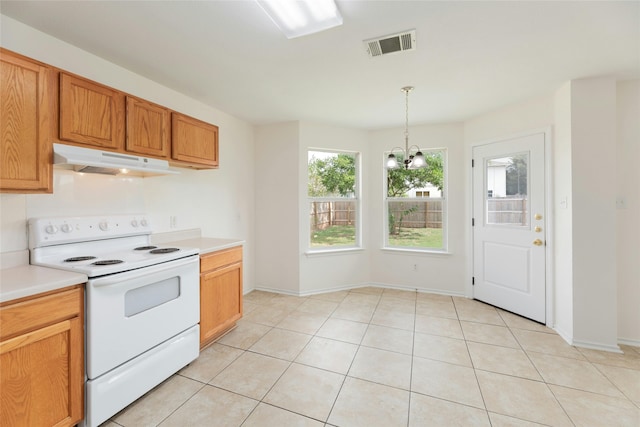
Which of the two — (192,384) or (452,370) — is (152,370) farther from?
(452,370)

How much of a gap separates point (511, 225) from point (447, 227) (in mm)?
823

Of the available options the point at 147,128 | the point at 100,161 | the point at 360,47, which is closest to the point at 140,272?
the point at 100,161

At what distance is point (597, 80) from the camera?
247 centimetres

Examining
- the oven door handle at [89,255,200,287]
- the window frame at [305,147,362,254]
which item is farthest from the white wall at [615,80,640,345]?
the oven door handle at [89,255,200,287]

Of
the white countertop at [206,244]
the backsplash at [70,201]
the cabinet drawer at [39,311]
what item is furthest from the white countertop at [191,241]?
the cabinet drawer at [39,311]

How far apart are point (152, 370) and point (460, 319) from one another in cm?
300

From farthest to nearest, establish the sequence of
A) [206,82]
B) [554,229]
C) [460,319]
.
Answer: [460,319]
[554,229]
[206,82]

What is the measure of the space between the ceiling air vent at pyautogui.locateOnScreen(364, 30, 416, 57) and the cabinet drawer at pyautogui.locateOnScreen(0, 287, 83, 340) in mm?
2422

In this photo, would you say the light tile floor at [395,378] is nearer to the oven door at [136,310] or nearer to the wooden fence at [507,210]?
the oven door at [136,310]

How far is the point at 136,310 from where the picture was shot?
178 centimetres

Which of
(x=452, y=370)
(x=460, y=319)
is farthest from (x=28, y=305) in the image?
(x=460, y=319)

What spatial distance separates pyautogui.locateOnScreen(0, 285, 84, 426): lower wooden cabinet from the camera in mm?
1265

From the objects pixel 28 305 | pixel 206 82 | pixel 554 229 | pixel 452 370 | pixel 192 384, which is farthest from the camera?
pixel 554 229

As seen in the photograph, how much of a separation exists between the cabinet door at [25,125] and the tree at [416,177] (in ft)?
12.3
